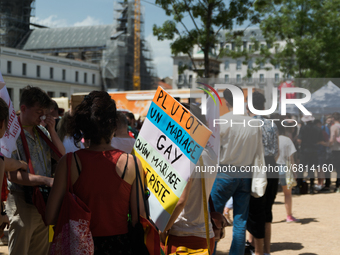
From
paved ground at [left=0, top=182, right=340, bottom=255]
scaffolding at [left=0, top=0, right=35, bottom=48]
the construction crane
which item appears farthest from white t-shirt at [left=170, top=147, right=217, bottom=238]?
scaffolding at [left=0, top=0, right=35, bottom=48]

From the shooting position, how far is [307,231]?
6.86 metres

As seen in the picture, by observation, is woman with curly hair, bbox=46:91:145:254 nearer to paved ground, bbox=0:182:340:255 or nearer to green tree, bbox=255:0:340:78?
paved ground, bbox=0:182:340:255

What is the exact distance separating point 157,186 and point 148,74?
273 feet

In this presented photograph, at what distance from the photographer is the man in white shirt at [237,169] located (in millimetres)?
4414

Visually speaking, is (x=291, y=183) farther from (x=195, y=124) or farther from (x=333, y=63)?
(x=333, y=63)

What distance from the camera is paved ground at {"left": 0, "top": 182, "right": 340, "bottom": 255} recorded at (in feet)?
18.8

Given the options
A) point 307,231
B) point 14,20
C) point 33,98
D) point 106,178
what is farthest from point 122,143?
point 14,20

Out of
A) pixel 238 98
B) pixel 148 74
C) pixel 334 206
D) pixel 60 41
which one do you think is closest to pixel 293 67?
pixel 334 206

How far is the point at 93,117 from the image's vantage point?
2.51 m

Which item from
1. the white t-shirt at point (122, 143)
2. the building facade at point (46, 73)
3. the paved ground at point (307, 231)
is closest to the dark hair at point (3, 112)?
the white t-shirt at point (122, 143)

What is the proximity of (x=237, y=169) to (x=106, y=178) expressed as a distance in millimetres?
2244

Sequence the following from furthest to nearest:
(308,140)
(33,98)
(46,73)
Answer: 1. (46,73)
2. (308,140)
3. (33,98)

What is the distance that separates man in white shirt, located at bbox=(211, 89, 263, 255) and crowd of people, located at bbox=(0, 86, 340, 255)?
1 cm

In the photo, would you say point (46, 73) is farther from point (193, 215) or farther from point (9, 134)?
point (193, 215)
